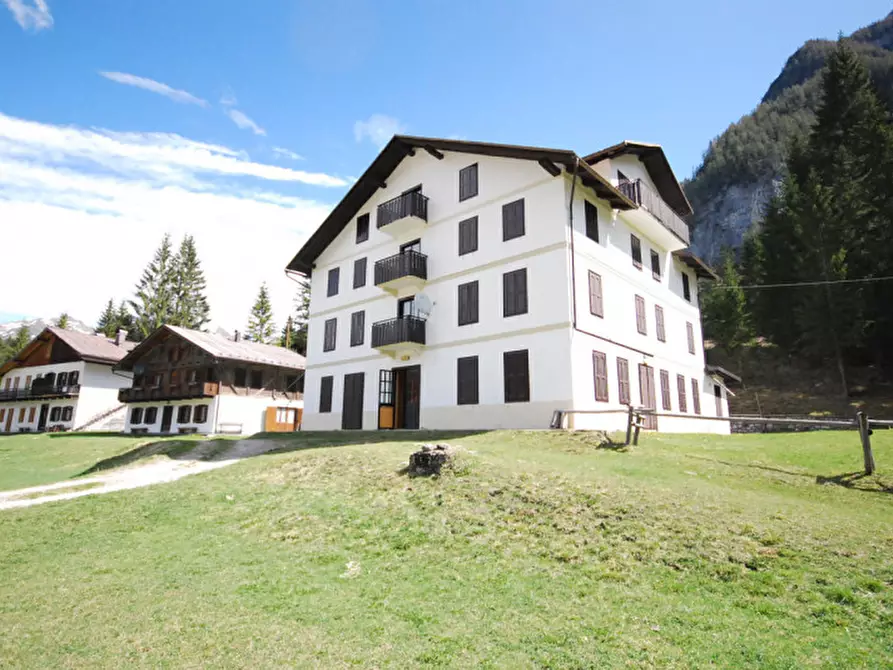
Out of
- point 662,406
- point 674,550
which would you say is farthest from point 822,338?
point 674,550

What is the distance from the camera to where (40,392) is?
4831cm

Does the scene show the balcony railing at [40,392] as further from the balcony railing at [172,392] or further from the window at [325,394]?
the window at [325,394]

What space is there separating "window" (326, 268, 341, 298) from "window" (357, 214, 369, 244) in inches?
90.0

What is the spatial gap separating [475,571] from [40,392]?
182ft

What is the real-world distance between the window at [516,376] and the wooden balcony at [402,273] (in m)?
6.18

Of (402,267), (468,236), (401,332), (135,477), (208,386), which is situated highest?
(468,236)

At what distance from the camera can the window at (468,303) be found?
22422mm

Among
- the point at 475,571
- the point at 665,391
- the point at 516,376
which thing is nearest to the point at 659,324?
the point at 665,391

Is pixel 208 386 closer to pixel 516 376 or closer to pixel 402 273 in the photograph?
pixel 402 273

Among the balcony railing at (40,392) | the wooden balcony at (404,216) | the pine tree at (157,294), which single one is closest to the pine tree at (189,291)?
the pine tree at (157,294)

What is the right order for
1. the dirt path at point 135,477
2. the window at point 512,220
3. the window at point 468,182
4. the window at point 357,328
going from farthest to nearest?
the window at point 357,328 → the window at point 468,182 → the window at point 512,220 → the dirt path at point 135,477

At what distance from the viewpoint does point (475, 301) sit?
73.8ft

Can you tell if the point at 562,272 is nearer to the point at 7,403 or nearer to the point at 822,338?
the point at 822,338

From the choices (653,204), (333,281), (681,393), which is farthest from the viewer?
(333,281)
